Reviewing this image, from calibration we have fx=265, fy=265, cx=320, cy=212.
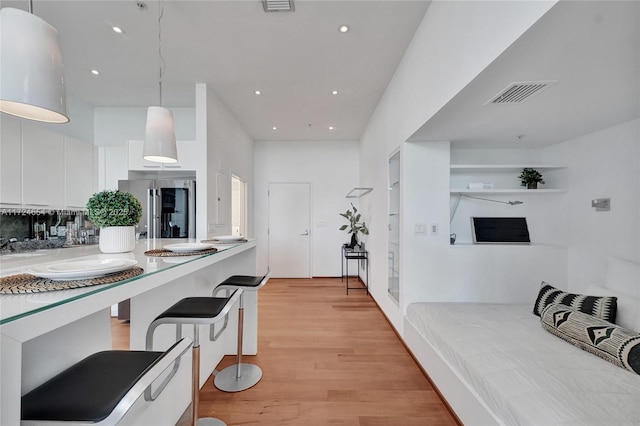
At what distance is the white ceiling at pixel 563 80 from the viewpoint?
1030 mm

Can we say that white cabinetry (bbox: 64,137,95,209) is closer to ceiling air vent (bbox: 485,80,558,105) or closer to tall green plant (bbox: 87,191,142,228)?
tall green plant (bbox: 87,191,142,228)

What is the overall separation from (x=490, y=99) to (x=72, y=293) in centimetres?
217

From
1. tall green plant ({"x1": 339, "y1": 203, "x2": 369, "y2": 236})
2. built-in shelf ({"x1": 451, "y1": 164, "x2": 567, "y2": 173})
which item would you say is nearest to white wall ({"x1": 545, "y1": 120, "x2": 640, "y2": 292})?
built-in shelf ({"x1": 451, "y1": 164, "x2": 567, "y2": 173})

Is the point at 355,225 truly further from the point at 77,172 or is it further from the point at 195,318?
the point at 77,172

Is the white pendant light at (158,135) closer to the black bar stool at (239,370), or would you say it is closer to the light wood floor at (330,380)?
the black bar stool at (239,370)

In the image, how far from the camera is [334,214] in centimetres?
536

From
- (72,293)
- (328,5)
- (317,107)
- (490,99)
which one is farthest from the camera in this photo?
(317,107)

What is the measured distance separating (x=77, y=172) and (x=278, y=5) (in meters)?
3.25

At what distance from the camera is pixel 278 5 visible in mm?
1955

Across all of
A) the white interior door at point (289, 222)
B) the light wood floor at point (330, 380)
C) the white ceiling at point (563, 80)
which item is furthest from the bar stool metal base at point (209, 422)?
the white interior door at point (289, 222)

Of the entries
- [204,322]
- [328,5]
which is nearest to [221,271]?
[204,322]

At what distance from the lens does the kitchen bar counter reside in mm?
463

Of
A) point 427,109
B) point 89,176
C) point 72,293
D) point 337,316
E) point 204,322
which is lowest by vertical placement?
point 337,316

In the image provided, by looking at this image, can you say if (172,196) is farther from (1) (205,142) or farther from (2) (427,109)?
(2) (427,109)
